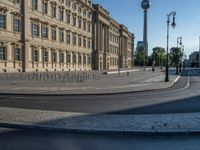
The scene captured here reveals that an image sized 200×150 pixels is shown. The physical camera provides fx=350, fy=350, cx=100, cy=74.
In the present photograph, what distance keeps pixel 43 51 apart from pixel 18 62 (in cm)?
1008

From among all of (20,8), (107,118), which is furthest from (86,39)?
(107,118)

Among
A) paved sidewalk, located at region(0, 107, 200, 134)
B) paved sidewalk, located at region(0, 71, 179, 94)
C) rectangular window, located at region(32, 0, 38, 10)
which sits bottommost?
paved sidewalk, located at region(0, 71, 179, 94)

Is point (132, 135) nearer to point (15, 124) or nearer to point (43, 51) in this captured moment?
point (15, 124)

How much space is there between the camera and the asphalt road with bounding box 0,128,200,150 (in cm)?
791

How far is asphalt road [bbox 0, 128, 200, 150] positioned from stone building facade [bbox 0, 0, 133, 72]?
41.4 meters

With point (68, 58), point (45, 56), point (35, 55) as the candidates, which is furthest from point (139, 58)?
point (35, 55)

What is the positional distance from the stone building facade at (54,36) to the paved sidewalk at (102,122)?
1528 inches

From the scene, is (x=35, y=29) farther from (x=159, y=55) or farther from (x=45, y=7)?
(x=159, y=55)

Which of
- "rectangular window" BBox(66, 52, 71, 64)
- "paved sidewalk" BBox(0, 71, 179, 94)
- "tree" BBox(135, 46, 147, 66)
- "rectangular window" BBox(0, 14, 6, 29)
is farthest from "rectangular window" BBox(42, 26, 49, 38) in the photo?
"tree" BBox(135, 46, 147, 66)

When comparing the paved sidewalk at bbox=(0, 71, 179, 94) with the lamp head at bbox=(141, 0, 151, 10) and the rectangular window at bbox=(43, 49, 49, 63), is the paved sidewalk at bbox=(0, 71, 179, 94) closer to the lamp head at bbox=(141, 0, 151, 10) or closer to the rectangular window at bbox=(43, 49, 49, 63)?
the rectangular window at bbox=(43, 49, 49, 63)

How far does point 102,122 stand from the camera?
35.9 ft

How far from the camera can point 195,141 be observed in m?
8.72

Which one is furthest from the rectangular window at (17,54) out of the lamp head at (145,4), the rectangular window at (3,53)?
the lamp head at (145,4)

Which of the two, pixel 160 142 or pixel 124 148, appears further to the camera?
pixel 160 142
